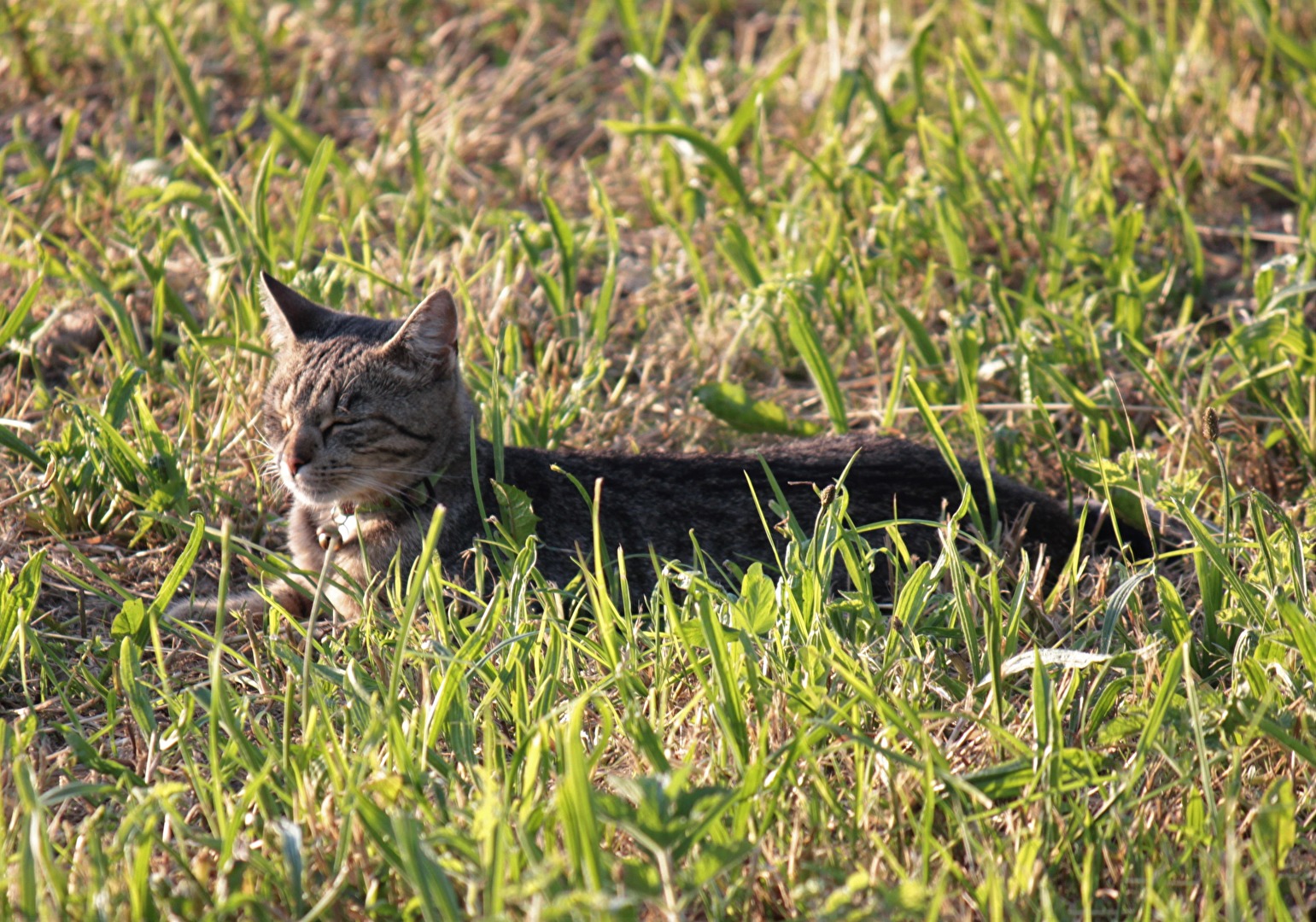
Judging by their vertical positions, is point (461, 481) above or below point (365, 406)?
below

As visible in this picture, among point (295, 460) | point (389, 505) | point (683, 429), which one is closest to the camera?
point (295, 460)

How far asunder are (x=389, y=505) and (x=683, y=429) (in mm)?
1190

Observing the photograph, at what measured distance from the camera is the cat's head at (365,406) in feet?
12.3

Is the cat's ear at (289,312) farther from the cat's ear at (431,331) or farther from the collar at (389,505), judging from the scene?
the collar at (389,505)

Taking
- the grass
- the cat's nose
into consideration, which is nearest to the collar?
the cat's nose

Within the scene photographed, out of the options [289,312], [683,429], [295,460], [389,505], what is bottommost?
[683,429]

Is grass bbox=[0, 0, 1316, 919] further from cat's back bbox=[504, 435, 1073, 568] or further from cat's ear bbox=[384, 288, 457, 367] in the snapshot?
cat's ear bbox=[384, 288, 457, 367]

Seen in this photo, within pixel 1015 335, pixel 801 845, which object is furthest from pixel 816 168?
pixel 801 845

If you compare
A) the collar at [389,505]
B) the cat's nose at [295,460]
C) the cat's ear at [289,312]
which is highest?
the cat's ear at [289,312]

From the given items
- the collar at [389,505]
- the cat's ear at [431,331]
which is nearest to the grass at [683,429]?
the collar at [389,505]

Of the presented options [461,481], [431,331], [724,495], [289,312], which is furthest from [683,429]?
Answer: [289,312]

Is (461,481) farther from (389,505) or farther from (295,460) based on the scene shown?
(295,460)

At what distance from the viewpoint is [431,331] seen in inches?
149

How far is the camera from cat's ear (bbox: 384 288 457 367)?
12.2 feet
